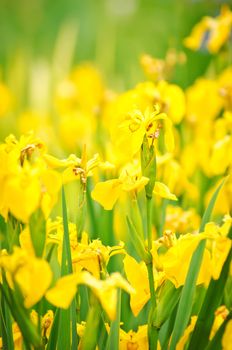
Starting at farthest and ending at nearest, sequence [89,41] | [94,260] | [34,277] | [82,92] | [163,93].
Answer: [89,41]
[82,92]
[163,93]
[94,260]
[34,277]

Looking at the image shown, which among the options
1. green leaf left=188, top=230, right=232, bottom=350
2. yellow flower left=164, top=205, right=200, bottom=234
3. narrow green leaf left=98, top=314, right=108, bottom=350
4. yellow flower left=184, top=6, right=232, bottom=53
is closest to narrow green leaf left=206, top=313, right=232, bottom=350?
green leaf left=188, top=230, right=232, bottom=350

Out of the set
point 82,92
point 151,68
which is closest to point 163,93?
point 151,68

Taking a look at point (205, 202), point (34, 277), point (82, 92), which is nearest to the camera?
point (34, 277)

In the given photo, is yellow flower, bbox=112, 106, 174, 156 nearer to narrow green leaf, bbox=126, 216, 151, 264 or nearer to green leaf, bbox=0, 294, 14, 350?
narrow green leaf, bbox=126, 216, 151, 264

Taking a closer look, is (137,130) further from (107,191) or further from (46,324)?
(46,324)

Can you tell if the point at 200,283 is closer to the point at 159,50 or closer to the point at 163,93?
the point at 163,93

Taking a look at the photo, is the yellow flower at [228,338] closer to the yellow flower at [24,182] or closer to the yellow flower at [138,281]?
the yellow flower at [138,281]

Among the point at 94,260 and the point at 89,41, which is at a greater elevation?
the point at 89,41

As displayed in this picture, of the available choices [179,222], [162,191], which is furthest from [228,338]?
[179,222]
